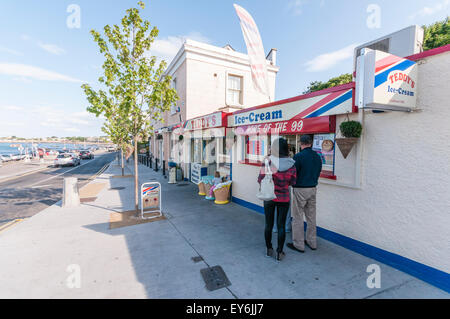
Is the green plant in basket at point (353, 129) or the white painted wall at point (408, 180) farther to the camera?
the green plant in basket at point (353, 129)

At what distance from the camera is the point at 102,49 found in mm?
5484

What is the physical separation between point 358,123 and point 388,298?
264cm

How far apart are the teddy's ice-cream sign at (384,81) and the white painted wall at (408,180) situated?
271 millimetres

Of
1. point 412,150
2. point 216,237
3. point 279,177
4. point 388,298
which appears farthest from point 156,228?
point 412,150

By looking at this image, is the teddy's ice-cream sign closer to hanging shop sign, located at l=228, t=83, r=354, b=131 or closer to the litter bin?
hanging shop sign, located at l=228, t=83, r=354, b=131

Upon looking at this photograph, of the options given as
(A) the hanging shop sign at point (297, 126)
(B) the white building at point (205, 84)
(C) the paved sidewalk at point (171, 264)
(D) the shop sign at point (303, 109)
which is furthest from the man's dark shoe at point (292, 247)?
(B) the white building at point (205, 84)

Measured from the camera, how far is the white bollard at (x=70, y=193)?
7012 mm

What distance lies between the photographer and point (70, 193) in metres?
7.06

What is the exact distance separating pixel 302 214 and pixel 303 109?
237 cm

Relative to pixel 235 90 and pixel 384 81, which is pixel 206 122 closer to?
pixel 235 90

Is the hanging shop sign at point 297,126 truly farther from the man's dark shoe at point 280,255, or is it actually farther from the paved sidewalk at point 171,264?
the man's dark shoe at point 280,255

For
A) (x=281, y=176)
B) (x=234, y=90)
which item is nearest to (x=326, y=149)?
(x=281, y=176)

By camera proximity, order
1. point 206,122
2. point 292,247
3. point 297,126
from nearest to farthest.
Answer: point 292,247 → point 297,126 → point 206,122

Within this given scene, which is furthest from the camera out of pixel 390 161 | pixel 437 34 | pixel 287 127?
pixel 437 34
